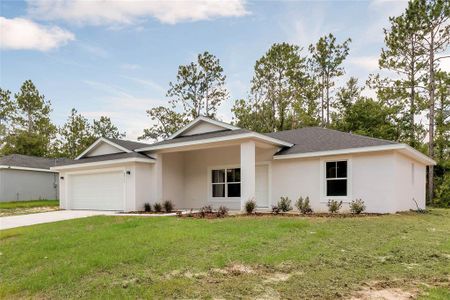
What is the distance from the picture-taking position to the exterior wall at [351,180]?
1275cm

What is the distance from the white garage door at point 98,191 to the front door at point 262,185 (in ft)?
21.4

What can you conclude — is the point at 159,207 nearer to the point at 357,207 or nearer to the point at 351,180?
the point at 351,180

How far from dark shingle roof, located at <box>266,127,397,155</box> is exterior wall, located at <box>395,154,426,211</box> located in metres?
1.35

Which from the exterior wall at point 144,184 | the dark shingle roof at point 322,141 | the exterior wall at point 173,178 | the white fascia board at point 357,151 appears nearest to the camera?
the white fascia board at point 357,151

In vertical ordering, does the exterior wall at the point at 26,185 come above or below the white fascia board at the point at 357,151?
below

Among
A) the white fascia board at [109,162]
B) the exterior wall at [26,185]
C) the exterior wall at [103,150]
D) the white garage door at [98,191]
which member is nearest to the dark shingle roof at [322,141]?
the white fascia board at [109,162]

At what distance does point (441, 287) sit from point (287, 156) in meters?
9.99

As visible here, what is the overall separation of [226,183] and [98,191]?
21.8 ft

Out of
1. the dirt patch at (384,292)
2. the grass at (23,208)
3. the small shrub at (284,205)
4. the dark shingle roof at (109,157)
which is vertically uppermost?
the dark shingle roof at (109,157)

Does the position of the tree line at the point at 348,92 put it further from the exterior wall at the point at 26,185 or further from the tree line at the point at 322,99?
the exterior wall at the point at 26,185

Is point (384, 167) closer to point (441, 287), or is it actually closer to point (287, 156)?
point (287, 156)

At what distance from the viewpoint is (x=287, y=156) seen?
577 inches

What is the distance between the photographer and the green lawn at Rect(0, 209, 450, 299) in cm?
500

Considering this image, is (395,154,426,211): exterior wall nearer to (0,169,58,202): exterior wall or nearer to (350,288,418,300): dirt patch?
(350,288,418,300): dirt patch
